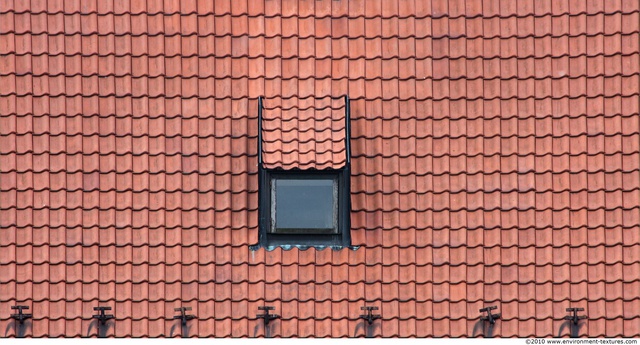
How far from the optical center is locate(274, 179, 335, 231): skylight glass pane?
10.9 meters

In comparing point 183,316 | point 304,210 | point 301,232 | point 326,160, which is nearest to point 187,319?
point 183,316

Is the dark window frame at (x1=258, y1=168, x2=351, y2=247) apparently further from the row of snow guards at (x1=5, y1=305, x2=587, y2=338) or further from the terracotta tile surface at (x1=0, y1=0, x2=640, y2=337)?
the row of snow guards at (x1=5, y1=305, x2=587, y2=338)

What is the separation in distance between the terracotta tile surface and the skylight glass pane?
307mm

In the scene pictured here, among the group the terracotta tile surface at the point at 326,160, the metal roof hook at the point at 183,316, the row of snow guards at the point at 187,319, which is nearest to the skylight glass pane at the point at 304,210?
the terracotta tile surface at the point at 326,160

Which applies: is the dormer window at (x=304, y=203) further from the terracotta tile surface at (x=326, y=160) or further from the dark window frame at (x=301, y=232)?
the terracotta tile surface at (x=326, y=160)

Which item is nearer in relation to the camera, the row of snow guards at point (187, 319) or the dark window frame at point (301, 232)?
the row of snow guards at point (187, 319)

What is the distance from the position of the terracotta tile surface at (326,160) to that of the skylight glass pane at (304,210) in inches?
12.1

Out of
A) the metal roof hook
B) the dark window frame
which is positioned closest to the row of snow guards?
the metal roof hook

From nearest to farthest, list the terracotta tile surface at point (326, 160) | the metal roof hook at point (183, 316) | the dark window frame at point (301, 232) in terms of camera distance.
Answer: the metal roof hook at point (183, 316)
the terracotta tile surface at point (326, 160)
the dark window frame at point (301, 232)

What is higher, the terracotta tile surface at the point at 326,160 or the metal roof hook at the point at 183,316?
the terracotta tile surface at the point at 326,160

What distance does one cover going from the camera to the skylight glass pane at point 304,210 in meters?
10.9

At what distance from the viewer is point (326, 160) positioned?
35.5 ft

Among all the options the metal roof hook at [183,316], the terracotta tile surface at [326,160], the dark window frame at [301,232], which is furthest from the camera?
the dark window frame at [301,232]

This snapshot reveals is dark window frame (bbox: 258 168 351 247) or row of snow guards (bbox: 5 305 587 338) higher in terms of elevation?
dark window frame (bbox: 258 168 351 247)
